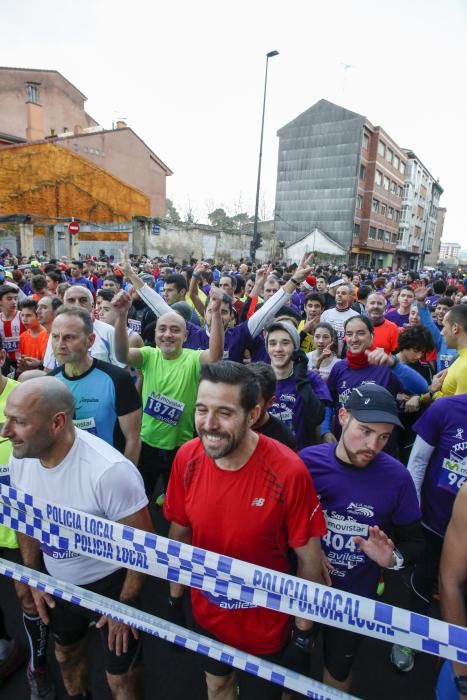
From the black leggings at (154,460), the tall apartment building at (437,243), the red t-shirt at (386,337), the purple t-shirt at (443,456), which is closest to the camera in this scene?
the purple t-shirt at (443,456)

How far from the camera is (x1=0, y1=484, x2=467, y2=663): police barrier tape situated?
60.0 inches

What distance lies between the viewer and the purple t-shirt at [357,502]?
2105mm

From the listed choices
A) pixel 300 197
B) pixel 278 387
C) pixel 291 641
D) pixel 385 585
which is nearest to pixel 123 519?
pixel 291 641

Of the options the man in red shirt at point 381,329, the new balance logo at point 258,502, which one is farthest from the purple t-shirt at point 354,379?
the new balance logo at point 258,502

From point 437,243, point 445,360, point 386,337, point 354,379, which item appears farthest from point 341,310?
point 437,243

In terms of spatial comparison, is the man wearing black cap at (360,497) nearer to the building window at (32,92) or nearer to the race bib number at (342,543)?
the race bib number at (342,543)

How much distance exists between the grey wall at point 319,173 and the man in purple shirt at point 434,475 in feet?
133

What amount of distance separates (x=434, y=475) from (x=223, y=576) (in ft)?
5.64

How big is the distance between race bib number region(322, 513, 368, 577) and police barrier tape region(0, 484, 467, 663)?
541mm

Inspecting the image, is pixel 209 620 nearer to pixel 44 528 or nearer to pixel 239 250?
pixel 44 528

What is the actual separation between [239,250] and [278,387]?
2731 cm

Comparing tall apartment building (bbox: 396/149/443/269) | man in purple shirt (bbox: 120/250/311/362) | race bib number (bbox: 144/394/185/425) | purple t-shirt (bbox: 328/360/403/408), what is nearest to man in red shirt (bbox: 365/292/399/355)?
man in purple shirt (bbox: 120/250/311/362)

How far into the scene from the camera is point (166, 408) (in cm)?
364

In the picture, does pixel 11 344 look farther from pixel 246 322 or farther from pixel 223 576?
pixel 223 576
